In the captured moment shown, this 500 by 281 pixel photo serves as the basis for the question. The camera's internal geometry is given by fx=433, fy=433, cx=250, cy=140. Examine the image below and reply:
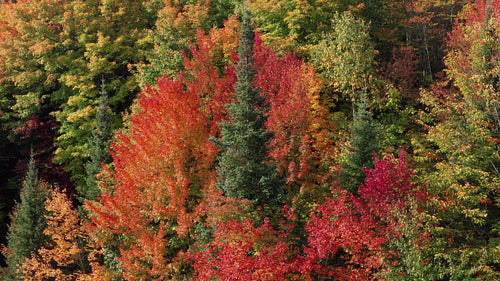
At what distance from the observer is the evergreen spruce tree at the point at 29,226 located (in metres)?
31.4

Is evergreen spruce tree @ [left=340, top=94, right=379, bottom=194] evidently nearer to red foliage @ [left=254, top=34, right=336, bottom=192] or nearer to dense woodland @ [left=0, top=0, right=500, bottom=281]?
dense woodland @ [left=0, top=0, right=500, bottom=281]

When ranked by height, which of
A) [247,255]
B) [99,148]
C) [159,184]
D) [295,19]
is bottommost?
[99,148]

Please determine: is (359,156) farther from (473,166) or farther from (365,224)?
(473,166)

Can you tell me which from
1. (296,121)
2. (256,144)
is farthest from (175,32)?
(256,144)

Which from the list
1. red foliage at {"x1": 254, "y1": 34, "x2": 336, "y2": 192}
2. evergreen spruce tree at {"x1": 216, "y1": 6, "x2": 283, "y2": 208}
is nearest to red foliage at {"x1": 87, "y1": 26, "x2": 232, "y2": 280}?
evergreen spruce tree at {"x1": 216, "y1": 6, "x2": 283, "y2": 208}

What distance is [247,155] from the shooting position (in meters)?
22.4

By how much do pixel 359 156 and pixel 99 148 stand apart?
20.6m

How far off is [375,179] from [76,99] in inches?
1132

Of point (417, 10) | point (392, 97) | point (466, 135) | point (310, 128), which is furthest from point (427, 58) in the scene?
point (466, 135)

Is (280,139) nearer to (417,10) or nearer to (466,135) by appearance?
(466,135)

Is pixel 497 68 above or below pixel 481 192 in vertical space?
above

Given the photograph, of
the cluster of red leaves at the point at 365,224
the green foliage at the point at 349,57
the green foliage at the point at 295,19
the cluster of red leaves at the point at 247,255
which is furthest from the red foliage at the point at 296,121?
the cluster of red leaves at the point at 247,255

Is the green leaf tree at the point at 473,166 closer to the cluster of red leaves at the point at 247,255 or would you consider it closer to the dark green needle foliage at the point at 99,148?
the cluster of red leaves at the point at 247,255

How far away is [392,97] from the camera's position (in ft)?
98.4
